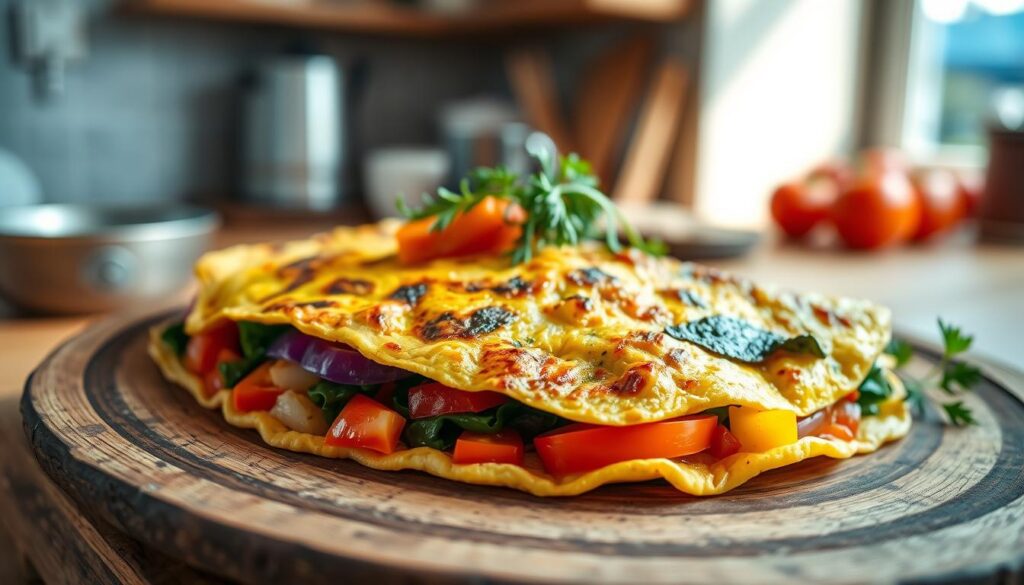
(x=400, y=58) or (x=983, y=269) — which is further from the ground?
(x=400, y=58)

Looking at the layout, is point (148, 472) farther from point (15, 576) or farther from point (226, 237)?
point (226, 237)

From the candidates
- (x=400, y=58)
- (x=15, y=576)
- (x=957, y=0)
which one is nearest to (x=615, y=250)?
(x=15, y=576)

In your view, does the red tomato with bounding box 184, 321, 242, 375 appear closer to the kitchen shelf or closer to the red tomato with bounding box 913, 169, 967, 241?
the kitchen shelf

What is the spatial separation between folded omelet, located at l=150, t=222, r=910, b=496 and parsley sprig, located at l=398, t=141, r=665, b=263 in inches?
1.6

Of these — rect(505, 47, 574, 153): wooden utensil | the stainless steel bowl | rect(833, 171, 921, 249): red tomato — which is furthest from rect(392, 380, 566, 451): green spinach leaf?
rect(505, 47, 574, 153): wooden utensil

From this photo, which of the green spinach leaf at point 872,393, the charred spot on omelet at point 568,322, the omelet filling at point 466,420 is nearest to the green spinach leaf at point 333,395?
the omelet filling at point 466,420

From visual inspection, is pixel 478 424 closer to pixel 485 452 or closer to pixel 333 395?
pixel 485 452

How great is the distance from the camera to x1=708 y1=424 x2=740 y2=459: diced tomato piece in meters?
1.22

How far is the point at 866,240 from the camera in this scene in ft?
10.8

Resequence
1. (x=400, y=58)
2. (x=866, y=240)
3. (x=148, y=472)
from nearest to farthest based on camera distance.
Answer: (x=148, y=472) < (x=866, y=240) < (x=400, y=58)

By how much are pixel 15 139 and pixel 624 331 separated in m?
3.27

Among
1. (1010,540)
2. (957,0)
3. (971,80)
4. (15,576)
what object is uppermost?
(957,0)

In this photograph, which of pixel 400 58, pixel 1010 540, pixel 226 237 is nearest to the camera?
pixel 1010 540

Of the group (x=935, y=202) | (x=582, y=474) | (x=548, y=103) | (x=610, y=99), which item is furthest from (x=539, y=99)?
(x=582, y=474)
